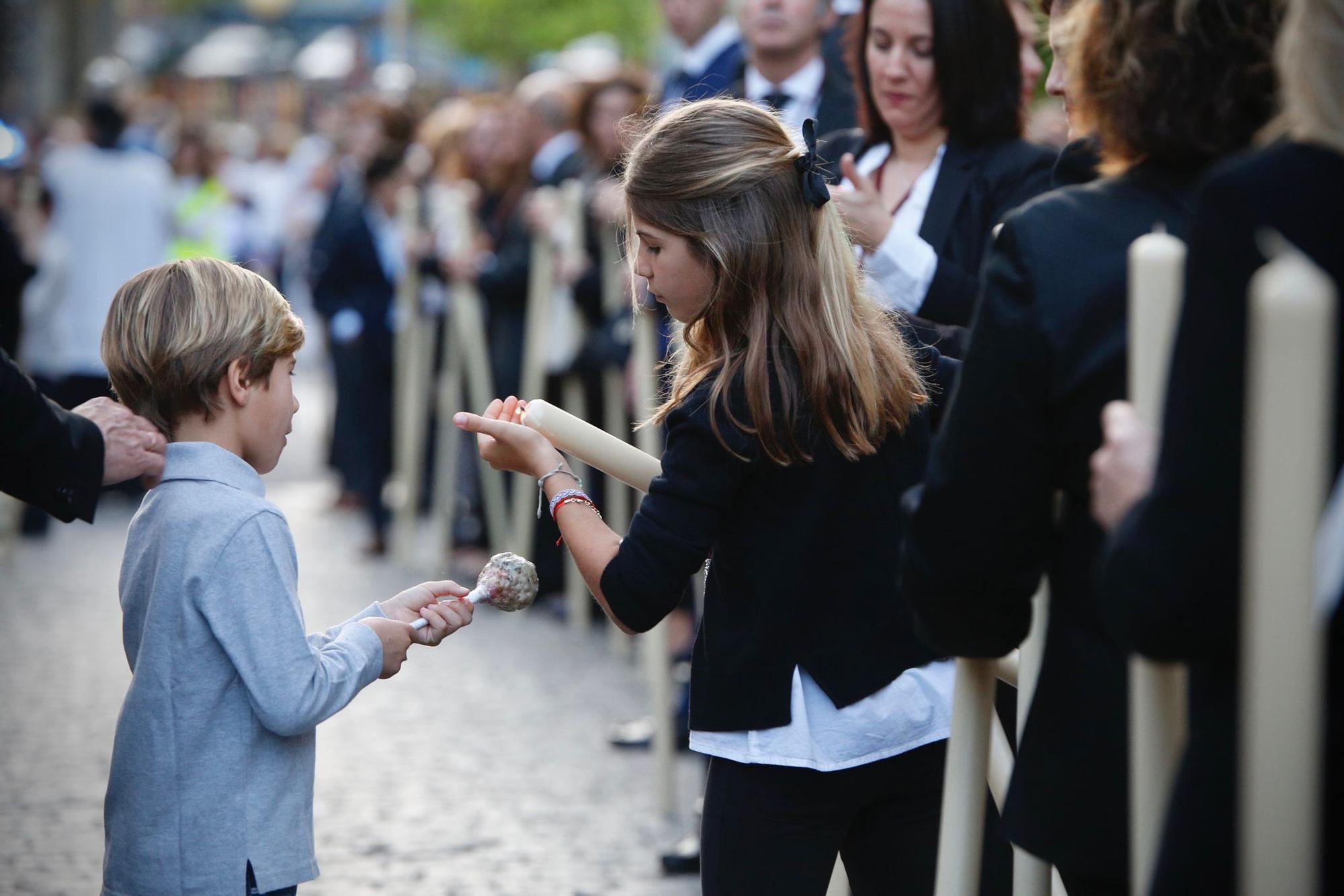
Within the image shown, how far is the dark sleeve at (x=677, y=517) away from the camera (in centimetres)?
232

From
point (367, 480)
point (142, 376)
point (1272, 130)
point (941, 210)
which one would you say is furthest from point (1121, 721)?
point (367, 480)

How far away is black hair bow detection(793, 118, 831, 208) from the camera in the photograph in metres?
2.50

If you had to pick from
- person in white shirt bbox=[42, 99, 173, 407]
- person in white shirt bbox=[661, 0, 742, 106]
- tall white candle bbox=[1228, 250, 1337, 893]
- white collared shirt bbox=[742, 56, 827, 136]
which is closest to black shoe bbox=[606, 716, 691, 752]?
white collared shirt bbox=[742, 56, 827, 136]

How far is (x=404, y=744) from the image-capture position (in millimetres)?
5680

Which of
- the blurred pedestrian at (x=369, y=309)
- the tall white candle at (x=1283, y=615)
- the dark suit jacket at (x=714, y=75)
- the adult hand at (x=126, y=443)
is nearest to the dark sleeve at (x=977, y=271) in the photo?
the adult hand at (x=126, y=443)

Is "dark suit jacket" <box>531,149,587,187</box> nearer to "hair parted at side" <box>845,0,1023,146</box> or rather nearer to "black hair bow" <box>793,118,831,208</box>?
"hair parted at side" <box>845,0,1023,146</box>

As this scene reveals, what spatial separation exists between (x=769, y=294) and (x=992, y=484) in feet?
2.48

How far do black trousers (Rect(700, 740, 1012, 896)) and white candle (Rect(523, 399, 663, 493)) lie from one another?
477mm

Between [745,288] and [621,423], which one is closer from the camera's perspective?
[745,288]

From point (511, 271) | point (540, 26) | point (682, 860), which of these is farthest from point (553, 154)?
point (540, 26)

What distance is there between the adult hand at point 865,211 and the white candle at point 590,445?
105cm

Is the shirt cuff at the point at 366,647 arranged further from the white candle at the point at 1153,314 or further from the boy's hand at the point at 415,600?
the white candle at the point at 1153,314

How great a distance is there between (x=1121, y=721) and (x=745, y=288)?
98 cm

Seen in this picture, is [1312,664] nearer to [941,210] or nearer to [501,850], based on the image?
[941,210]
